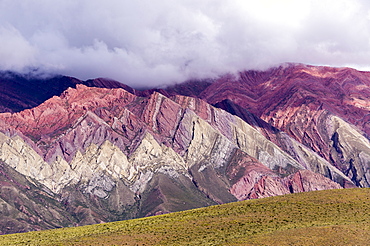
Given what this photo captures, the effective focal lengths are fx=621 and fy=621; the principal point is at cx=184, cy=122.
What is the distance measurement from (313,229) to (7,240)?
6988cm

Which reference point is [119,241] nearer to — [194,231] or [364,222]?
[194,231]

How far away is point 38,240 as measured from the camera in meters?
140

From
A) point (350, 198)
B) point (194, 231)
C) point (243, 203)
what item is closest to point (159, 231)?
point (194, 231)

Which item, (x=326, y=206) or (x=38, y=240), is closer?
(x=38, y=240)

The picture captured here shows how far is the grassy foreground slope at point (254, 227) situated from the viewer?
11819cm

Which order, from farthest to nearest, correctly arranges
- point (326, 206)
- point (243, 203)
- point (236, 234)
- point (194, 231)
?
point (243, 203)
point (326, 206)
point (194, 231)
point (236, 234)

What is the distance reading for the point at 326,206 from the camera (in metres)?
150

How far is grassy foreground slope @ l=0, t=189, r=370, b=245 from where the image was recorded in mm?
118188

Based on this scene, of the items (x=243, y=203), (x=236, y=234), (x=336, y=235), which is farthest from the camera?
(x=243, y=203)

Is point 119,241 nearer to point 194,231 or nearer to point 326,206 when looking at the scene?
point 194,231

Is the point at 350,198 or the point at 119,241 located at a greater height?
the point at 350,198

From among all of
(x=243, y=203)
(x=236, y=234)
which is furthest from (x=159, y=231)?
(x=243, y=203)

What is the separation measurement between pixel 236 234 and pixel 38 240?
4593 centimetres

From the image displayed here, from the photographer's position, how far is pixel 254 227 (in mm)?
132500
